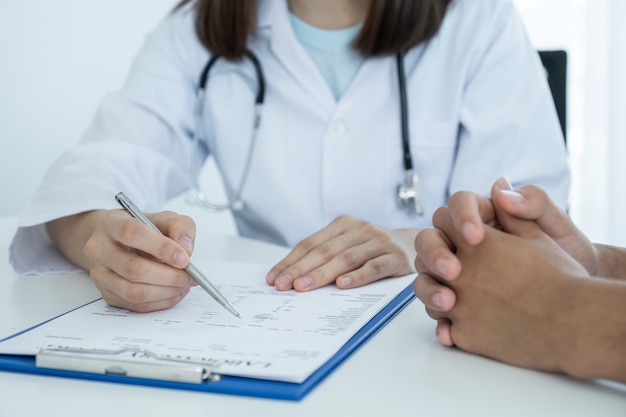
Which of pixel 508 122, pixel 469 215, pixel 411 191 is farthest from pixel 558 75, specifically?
pixel 469 215

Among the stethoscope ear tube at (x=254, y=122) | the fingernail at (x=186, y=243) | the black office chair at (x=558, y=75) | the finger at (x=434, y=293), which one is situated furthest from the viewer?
the black office chair at (x=558, y=75)

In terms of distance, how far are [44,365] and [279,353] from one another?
0.18 meters

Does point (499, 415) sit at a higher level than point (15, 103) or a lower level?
higher

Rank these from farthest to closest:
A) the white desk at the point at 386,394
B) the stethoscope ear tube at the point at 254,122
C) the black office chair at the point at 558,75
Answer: the black office chair at the point at 558,75, the stethoscope ear tube at the point at 254,122, the white desk at the point at 386,394

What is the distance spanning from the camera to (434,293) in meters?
0.60

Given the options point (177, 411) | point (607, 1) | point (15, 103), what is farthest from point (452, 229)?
point (607, 1)

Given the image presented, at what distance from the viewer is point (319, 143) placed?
3.94 ft

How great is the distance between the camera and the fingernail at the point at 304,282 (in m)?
0.75

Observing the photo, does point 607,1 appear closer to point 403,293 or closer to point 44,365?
point 403,293

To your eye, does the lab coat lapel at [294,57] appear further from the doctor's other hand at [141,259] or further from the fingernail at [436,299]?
the fingernail at [436,299]

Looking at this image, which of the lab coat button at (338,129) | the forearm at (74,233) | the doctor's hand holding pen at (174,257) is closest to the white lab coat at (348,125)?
the lab coat button at (338,129)

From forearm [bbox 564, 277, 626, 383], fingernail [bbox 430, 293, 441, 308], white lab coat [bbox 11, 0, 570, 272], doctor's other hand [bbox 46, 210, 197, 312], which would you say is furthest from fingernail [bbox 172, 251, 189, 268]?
white lab coat [bbox 11, 0, 570, 272]

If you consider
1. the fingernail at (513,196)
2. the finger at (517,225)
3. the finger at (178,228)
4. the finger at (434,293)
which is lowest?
the finger at (434,293)

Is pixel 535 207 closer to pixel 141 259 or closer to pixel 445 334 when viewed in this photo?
pixel 445 334
